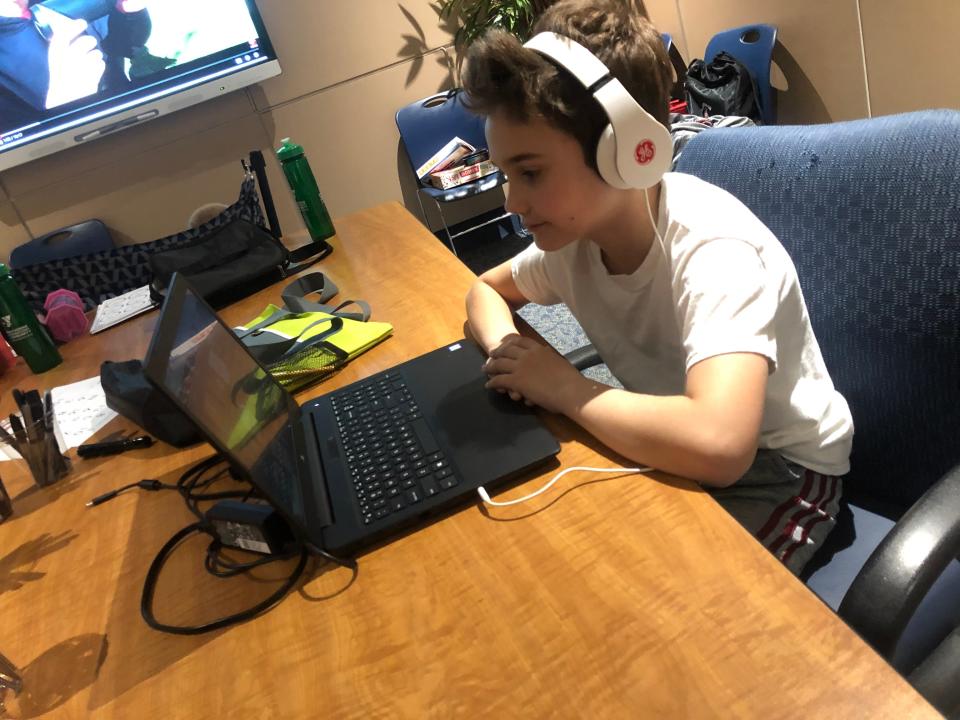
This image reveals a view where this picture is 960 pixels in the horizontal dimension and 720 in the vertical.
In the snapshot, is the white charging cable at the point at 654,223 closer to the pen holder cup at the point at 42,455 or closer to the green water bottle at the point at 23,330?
the pen holder cup at the point at 42,455

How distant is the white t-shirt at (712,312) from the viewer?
2.55 feet

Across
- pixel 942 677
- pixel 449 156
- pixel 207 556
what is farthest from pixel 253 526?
pixel 449 156

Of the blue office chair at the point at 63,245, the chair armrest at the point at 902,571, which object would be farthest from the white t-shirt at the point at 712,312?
the blue office chair at the point at 63,245

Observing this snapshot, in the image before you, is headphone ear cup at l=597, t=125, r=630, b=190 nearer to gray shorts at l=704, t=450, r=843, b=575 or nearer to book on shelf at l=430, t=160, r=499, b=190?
gray shorts at l=704, t=450, r=843, b=575

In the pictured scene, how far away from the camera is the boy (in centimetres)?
74

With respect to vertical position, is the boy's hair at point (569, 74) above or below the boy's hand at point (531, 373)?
above

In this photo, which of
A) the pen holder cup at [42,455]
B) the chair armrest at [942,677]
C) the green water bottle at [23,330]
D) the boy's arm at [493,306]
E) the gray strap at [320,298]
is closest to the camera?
the chair armrest at [942,677]

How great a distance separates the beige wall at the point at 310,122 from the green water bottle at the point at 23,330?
181cm

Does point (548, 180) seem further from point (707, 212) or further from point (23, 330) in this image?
point (23, 330)

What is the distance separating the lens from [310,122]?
3.32 metres

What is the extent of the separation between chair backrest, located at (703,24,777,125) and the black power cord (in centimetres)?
265

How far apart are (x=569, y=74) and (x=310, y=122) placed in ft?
9.07

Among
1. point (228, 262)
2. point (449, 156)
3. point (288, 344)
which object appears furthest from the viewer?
point (449, 156)

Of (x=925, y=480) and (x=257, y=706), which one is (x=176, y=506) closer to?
(x=257, y=706)
